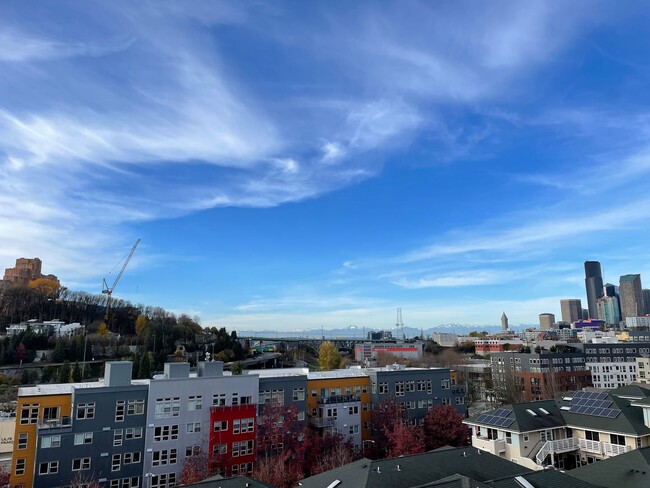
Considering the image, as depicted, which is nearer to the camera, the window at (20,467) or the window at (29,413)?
the window at (20,467)

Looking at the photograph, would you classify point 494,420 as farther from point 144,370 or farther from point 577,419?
point 144,370

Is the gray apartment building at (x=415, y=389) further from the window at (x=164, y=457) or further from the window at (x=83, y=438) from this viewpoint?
the window at (x=83, y=438)

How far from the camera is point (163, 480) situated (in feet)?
131

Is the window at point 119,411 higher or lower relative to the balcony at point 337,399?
higher

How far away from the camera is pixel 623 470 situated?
25594 mm

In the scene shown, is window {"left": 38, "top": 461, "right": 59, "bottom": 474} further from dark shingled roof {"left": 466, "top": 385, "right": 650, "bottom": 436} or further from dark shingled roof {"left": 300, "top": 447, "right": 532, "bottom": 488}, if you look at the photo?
dark shingled roof {"left": 466, "top": 385, "right": 650, "bottom": 436}

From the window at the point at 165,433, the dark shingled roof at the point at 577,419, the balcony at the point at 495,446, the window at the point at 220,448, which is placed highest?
the dark shingled roof at the point at 577,419

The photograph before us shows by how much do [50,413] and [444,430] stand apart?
1506 inches

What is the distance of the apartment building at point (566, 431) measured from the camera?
3512cm

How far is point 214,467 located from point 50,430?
13.3 meters

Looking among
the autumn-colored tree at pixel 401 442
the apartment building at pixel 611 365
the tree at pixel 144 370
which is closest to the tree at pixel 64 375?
the tree at pixel 144 370

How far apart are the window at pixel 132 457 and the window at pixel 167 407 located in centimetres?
328

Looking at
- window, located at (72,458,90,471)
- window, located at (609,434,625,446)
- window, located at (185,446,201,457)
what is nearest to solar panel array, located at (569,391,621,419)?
window, located at (609,434,625,446)

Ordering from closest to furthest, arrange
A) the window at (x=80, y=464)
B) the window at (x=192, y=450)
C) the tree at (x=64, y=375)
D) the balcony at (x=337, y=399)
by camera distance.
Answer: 1. the window at (x=80, y=464)
2. the window at (x=192, y=450)
3. the balcony at (x=337, y=399)
4. the tree at (x=64, y=375)
